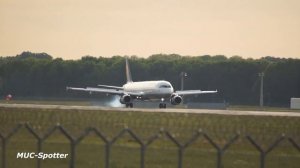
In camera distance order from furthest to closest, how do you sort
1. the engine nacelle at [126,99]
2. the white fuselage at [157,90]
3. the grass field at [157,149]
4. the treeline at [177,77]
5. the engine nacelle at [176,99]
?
the treeline at [177,77]
the engine nacelle at [126,99]
the engine nacelle at [176,99]
the white fuselage at [157,90]
the grass field at [157,149]

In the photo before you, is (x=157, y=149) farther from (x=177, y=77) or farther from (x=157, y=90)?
(x=177, y=77)

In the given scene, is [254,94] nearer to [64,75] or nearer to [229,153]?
[64,75]

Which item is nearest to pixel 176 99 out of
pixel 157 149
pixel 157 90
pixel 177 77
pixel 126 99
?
pixel 157 90

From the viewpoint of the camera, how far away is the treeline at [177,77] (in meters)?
180

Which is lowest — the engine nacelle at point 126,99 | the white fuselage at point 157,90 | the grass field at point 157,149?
the engine nacelle at point 126,99

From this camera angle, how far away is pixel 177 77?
19312 cm

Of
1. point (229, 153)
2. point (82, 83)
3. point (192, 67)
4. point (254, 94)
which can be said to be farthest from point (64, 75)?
point (229, 153)

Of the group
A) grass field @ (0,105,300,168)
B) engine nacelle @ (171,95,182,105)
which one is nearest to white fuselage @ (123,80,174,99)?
engine nacelle @ (171,95,182,105)

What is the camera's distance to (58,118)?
53.6 meters

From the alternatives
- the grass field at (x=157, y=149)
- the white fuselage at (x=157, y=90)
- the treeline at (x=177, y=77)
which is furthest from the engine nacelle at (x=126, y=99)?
the treeline at (x=177, y=77)

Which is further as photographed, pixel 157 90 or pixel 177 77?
pixel 177 77

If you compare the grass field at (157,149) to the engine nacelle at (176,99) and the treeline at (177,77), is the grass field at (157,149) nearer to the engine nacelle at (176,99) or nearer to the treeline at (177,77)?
the engine nacelle at (176,99)

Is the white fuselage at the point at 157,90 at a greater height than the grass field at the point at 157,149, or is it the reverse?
the white fuselage at the point at 157,90

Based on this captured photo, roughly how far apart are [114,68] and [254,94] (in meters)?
36.0
